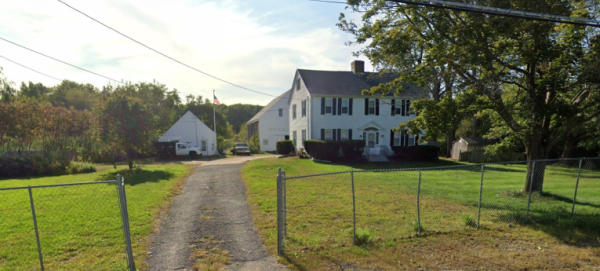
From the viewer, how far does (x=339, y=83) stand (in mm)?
27578

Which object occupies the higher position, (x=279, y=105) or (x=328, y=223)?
(x=279, y=105)

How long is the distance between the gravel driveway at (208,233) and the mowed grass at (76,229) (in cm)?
40

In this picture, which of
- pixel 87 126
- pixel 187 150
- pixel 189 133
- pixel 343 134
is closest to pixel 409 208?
pixel 343 134

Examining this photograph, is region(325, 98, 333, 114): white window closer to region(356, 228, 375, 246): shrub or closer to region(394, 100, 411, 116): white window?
region(394, 100, 411, 116): white window

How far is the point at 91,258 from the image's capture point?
5.55 metres

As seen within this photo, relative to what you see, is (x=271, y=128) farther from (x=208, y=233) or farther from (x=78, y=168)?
(x=208, y=233)

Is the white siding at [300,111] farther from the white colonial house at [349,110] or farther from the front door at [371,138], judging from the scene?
the front door at [371,138]

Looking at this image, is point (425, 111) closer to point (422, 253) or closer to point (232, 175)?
point (422, 253)

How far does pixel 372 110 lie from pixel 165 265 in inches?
953

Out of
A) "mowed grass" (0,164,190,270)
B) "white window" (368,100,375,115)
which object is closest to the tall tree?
"mowed grass" (0,164,190,270)

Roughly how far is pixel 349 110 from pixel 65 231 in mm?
22598

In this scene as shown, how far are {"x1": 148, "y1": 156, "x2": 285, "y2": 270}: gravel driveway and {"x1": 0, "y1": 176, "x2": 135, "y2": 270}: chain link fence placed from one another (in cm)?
79

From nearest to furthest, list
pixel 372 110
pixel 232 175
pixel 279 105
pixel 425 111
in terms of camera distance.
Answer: pixel 425 111
pixel 232 175
pixel 372 110
pixel 279 105

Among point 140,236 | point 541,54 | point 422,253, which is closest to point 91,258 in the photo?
point 140,236
